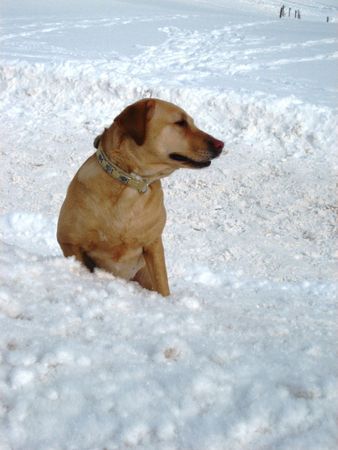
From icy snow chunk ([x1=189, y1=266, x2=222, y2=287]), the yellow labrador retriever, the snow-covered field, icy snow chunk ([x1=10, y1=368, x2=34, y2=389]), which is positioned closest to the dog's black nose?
the yellow labrador retriever

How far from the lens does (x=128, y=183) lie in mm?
2748

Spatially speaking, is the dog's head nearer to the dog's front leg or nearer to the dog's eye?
the dog's eye

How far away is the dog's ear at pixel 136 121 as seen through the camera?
8.97 feet

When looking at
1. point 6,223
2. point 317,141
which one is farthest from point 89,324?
point 317,141

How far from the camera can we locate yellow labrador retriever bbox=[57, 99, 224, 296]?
2.74m

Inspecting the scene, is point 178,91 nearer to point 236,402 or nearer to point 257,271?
point 257,271

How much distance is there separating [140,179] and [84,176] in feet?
Answer: 1.02

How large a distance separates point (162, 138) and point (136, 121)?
190 mm

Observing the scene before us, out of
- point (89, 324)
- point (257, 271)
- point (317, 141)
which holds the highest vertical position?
point (89, 324)

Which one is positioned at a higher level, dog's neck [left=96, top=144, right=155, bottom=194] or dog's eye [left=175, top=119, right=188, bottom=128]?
dog's eye [left=175, top=119, right=188, bottom=128]

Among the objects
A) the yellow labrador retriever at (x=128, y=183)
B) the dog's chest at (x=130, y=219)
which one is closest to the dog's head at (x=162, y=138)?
the yellow labrador retriever at (x=128, y=183)

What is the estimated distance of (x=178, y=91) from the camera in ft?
24.2

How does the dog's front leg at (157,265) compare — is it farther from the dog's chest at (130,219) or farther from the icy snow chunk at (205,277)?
the icy snow chunk at (205,277)

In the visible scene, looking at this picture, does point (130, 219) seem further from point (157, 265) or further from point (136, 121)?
point (136, 121)
